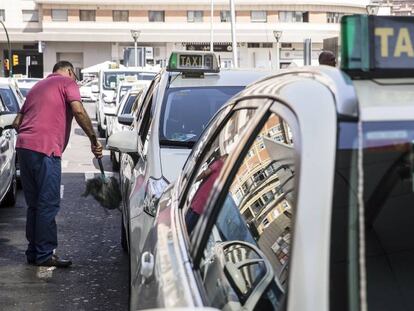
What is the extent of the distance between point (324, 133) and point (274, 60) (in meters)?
60.9

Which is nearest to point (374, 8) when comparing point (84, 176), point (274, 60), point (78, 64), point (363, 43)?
point (84, 176)

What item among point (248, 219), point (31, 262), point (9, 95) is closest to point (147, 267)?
point (248, 219)

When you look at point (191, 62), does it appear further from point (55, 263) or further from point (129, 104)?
point (129, 104)

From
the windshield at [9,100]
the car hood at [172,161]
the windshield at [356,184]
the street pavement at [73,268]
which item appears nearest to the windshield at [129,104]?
the windshield at [9,100]

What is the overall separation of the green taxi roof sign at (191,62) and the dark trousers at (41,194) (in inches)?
50.1

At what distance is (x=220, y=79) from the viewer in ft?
19.9

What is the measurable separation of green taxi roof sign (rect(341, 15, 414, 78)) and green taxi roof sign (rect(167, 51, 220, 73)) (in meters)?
4.11

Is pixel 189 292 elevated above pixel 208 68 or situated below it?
below

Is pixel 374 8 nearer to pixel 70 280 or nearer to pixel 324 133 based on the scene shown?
pixel 70 280

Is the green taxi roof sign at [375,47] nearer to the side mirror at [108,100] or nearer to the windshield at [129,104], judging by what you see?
the windshield at [129,104]

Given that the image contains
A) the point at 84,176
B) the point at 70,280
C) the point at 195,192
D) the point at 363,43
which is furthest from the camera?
the point at 84,176

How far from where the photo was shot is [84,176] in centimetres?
1233

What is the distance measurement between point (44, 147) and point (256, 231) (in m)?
3.13

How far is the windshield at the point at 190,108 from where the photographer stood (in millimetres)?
5594
